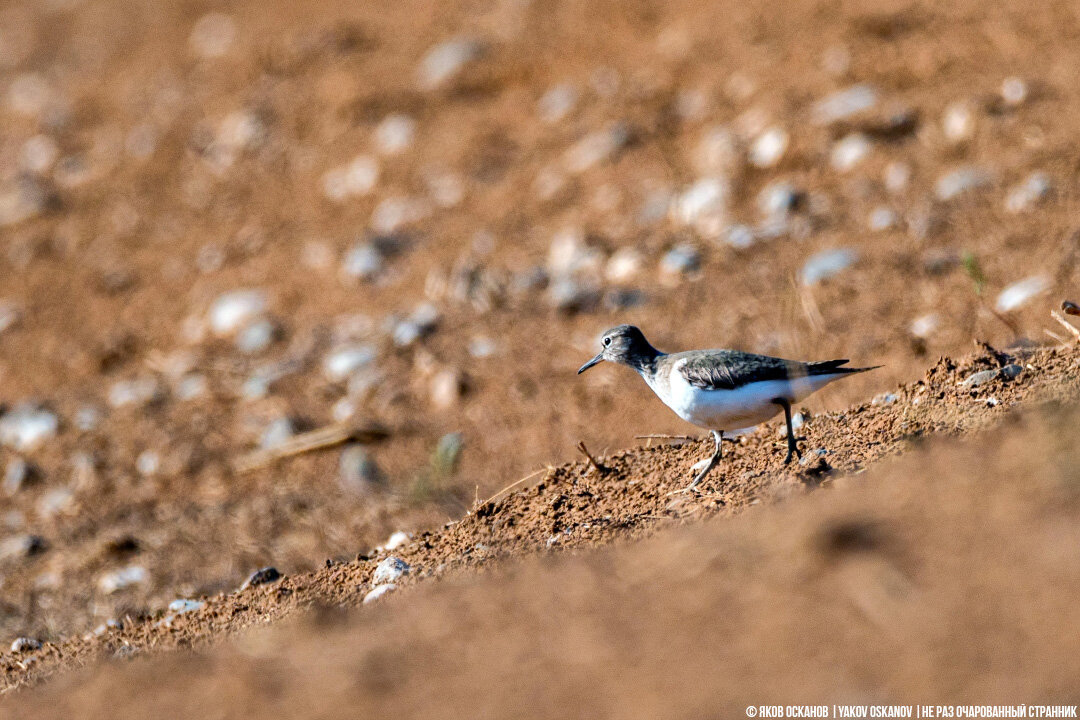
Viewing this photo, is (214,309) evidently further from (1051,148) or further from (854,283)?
(1051,148)

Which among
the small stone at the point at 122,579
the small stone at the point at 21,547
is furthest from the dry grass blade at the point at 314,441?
the small stone at the point at 21,547

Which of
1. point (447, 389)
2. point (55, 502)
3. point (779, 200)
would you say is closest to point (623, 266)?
point (779, 200)

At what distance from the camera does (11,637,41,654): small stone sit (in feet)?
19.0

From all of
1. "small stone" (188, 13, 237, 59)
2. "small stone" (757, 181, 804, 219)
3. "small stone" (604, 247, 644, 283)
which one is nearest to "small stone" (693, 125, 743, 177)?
"small stone" (757, 181, 804, 219)

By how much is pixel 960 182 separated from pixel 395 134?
16.4 ft

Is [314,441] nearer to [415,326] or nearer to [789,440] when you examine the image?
[415,326]

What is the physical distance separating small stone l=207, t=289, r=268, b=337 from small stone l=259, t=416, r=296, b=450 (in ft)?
4.49

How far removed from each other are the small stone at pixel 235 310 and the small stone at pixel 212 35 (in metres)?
4.54

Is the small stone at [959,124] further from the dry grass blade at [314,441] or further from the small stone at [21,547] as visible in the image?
the small stone at [21,547]

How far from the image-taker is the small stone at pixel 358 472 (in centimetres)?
773

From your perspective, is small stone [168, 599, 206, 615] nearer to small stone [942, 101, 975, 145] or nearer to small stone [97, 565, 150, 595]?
small stone [97, 565, 150, 595]

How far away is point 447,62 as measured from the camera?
11.4m

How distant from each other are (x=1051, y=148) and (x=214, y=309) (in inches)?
250

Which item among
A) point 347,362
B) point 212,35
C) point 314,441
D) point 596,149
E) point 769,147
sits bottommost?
point 314,441
